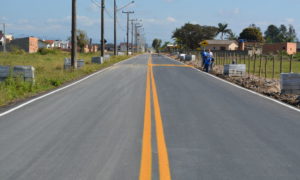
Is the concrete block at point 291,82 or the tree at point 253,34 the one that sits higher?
the tree at point 253,34

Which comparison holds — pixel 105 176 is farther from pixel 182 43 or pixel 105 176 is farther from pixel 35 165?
pixel 182 43

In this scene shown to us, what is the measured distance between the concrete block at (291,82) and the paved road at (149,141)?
2597 mm

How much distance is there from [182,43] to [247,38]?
2212 cm

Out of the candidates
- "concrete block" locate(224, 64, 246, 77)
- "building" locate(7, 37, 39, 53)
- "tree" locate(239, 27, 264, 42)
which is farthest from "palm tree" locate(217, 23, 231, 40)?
"concrete block" locate(224, 64, 246, 77)

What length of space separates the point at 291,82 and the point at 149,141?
28.8 ft

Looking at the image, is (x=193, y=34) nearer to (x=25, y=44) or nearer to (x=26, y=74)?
(x=25, y=44)

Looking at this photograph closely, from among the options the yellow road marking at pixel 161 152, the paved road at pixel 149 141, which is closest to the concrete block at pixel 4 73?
the paved road at pixel 149 141

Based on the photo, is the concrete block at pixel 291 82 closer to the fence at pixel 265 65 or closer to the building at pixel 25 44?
the fence at pixel 265 65

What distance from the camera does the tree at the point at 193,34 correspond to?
13325 centimetres

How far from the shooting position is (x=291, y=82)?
1436 centimetres

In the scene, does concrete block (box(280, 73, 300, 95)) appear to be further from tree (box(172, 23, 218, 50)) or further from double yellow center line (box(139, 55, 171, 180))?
tree (box(172, 23, 218, 50))

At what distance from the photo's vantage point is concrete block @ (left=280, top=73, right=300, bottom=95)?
14.2 m

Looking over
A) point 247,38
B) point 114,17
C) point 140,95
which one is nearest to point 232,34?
point 247,38

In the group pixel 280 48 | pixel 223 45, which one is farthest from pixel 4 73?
pixel 223 45
